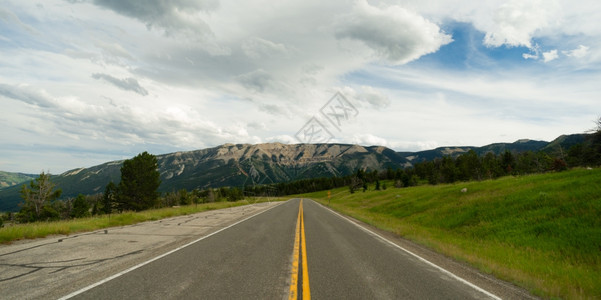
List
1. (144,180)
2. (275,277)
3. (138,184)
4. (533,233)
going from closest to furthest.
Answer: (275,277) → (533,233) → (138,184) → (144,180)

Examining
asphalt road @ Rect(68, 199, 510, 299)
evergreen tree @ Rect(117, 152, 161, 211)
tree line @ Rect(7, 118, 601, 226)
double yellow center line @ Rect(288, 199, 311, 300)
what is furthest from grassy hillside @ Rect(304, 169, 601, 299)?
evergreen tree @ Rect(117, 152, 161, 211)

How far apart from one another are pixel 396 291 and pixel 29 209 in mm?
73872

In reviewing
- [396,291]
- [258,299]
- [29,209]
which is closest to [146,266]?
[258,299]

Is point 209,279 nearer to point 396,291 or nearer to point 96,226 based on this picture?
point 396,291

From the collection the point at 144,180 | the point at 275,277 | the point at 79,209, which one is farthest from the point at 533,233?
the point at 79,209

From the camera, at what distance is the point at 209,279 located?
6094 millimetres

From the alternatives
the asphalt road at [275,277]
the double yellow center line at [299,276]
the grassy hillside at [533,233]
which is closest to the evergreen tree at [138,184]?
the grassy hillside at [533,233]

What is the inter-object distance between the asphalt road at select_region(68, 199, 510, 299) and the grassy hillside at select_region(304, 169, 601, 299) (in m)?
2.53

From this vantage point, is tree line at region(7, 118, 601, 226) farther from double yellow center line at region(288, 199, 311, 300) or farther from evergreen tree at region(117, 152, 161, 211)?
double yellow center line at region(288, 199, 311, 300)

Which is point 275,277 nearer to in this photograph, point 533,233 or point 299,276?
point 299,276

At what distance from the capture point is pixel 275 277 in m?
6.41

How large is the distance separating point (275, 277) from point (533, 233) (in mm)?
13358

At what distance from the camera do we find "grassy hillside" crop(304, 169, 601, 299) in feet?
24.8

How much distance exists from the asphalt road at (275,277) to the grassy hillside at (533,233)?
2530mm
